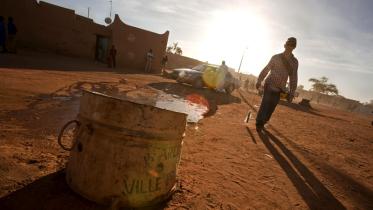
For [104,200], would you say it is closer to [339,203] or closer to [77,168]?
[77,168]

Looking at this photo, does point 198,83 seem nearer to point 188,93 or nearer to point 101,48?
point 188,93

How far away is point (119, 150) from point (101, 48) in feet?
73.1

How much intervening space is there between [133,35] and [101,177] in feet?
70.5

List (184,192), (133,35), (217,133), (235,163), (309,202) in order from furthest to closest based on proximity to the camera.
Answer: (133,35) → (217,133) → (235,163) → (309,202) → (184,192)

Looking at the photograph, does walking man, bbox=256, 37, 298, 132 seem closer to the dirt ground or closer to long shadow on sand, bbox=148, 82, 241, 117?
the dirt ground

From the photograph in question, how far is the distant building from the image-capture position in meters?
17.6

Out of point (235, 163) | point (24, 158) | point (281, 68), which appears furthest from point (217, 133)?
point (24, 158)

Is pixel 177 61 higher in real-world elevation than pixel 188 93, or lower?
higher

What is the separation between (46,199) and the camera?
2.02 metres

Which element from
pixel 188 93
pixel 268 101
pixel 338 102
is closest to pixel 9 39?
pixel 188 93

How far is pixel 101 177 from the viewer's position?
6.53 ft

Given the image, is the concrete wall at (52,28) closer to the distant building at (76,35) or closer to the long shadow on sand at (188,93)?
the distant building at (76,35)

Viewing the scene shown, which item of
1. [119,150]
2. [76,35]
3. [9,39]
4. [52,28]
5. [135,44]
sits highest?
[135,44]

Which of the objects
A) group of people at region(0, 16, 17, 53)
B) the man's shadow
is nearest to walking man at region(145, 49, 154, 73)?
group of people at region(0, 16, 17, 53)
